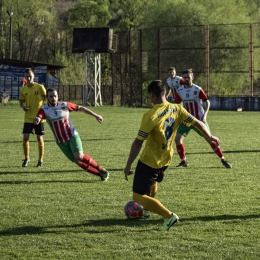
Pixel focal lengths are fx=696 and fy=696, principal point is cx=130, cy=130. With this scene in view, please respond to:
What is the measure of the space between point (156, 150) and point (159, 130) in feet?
0.90

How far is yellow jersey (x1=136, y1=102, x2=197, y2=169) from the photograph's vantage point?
6.94m

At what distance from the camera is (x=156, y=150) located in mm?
7219

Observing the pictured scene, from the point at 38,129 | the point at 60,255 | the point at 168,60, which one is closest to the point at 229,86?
the point at 168,60

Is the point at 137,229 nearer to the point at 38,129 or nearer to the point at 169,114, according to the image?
the point at 169,114

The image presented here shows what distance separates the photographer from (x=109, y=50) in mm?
43875

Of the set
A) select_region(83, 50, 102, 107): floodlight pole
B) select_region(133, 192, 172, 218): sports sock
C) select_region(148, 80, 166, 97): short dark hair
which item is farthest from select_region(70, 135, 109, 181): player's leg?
select_region(83, 50, 102, 107): floodlight pole

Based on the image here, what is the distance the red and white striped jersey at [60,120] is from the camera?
35.3ft

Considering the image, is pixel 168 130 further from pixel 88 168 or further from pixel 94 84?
pixel 94 84

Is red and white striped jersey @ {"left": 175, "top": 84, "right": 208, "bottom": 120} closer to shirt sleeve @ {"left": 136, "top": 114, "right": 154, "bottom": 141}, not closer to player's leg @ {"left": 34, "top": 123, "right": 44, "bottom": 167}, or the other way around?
player's leg @ {"left": 34, "top": 123, "right": 44, "bottom": 167}

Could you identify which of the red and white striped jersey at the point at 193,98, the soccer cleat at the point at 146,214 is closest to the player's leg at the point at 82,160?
the red and white striped jersey at the point at 193,98

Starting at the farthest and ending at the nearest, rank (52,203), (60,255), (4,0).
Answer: (4,0) < (52,203) < (60,255)

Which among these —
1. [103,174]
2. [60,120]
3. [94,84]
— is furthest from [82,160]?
[94,84]

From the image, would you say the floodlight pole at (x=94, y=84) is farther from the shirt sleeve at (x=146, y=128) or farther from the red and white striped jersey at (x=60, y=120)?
the shirt sleeve at (x=146, y=128)

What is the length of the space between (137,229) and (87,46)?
37765 mm
